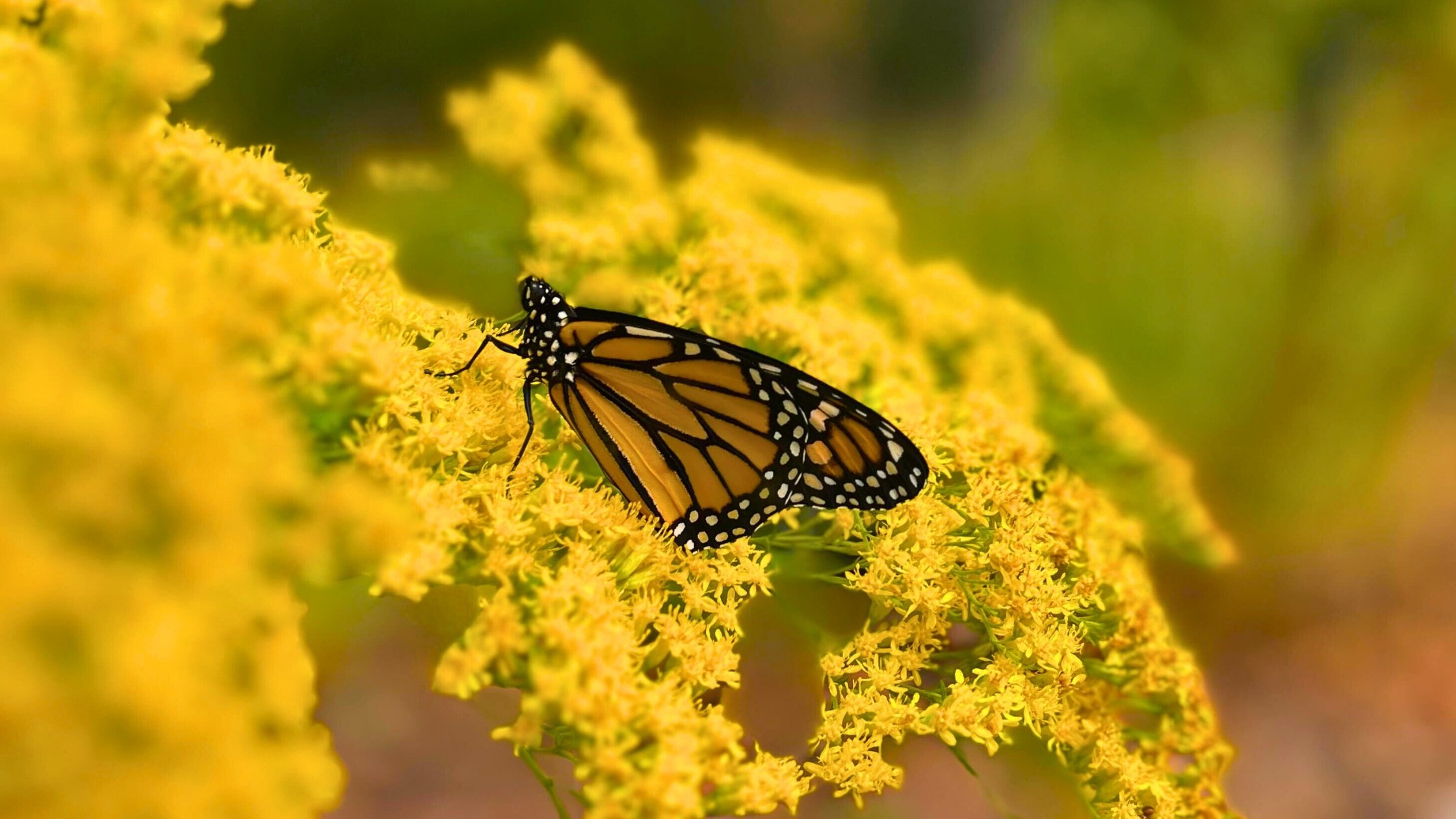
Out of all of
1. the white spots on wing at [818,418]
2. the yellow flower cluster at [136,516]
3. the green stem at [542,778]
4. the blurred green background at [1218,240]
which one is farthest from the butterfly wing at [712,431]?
the blurred green background at [1218,240]

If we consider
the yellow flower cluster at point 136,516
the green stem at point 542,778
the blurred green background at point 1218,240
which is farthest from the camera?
the blurred green background at point 1218,240

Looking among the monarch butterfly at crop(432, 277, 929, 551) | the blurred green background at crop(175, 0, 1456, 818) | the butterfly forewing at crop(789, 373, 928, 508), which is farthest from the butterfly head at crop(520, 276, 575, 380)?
the blurred green background at crop(175, 0, 1456, 818)

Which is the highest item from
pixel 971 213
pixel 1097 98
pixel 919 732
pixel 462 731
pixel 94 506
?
pixel 1097 98

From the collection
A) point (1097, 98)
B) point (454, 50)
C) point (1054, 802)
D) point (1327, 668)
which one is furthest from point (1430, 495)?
point (454, 50)

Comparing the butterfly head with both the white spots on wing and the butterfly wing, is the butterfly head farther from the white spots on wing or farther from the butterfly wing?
the white spots on wing

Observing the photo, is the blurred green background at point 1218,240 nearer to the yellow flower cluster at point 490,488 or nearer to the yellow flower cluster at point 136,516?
the yellow flower cluster at point 490,488

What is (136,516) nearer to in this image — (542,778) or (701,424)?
(542,778)

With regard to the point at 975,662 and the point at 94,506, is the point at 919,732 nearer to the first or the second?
the point at 975,662
